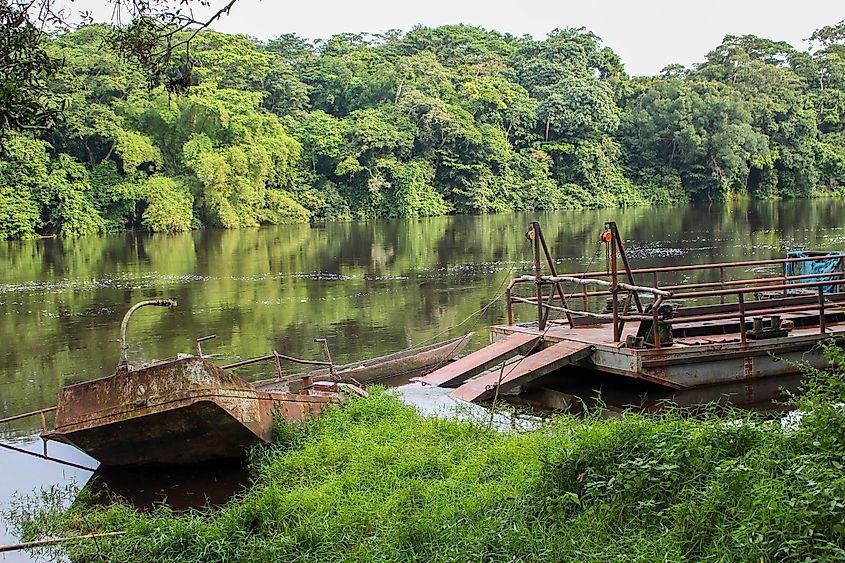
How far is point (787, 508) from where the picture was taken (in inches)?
195

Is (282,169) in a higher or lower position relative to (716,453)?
higher

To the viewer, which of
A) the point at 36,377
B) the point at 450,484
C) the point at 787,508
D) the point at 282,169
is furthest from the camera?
the point at 282,169

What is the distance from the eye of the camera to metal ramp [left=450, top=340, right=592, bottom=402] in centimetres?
1158

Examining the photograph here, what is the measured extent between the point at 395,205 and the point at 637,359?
53076 millimetres

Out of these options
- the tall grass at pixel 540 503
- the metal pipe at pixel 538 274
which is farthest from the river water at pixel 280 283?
the metal pipe at pixel 538 274

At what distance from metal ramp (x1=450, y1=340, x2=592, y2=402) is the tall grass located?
2669 mm

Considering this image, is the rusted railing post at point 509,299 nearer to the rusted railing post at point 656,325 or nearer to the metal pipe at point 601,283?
the metal pipe at point 601,283

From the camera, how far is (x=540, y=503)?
20.6ft

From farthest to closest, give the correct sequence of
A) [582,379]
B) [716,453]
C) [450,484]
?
[582,379]
[450,484]
[716,453]

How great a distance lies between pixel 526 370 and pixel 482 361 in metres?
0.82

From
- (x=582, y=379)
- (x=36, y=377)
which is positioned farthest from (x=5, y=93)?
(x=36, y=377)

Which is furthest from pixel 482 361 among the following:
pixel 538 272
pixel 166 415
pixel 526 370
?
pixel 166 415

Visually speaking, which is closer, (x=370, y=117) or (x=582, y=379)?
(x=582, y=379)

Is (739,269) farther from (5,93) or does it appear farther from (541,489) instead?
(5,93)
